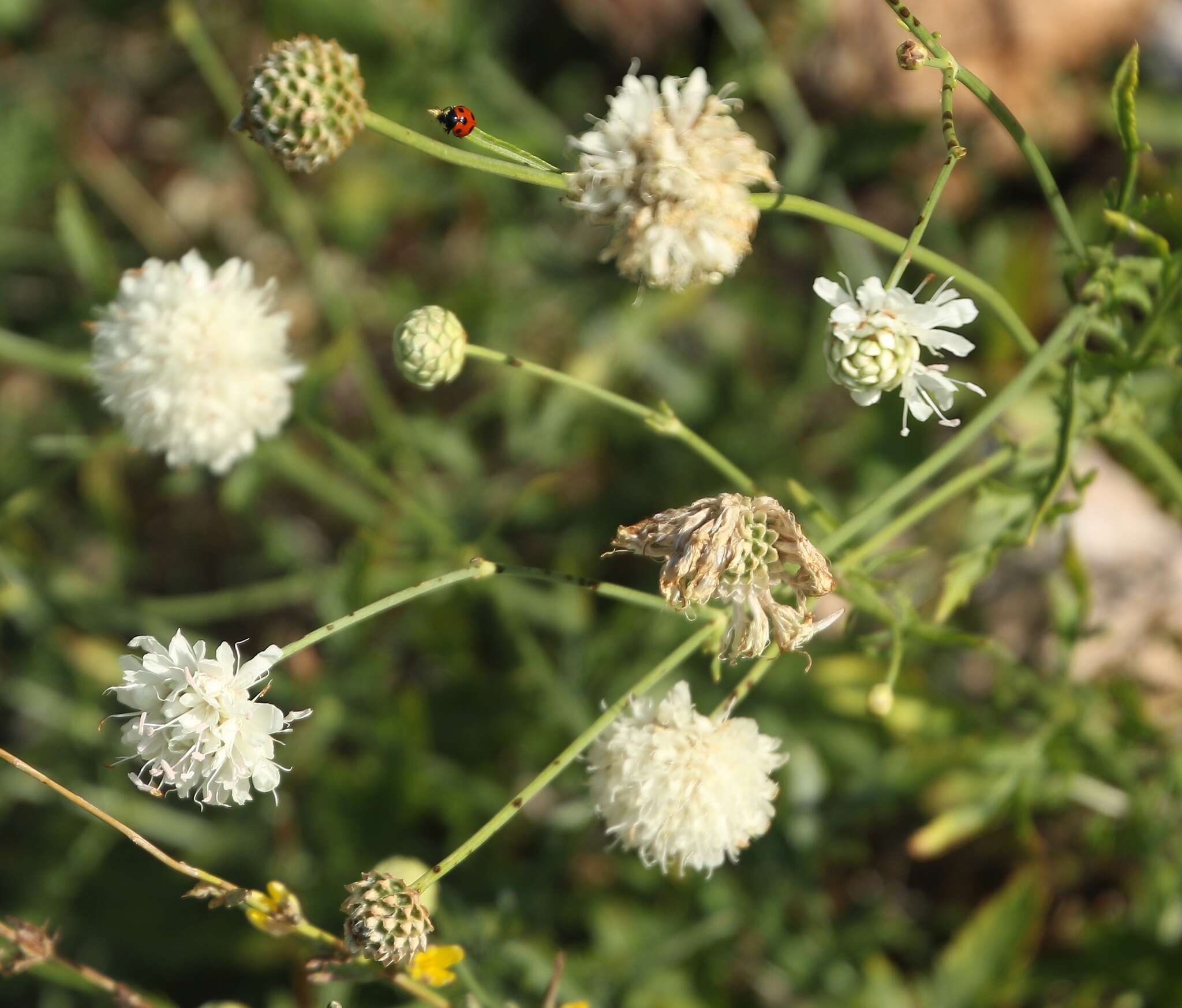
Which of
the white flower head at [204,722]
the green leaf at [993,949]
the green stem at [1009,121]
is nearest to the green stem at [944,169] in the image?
the green stem at [1009,121]

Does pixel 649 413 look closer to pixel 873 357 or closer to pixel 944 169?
pixel 873 357

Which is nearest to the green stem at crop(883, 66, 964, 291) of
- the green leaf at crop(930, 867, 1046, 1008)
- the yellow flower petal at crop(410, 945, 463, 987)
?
the yellow flower petal at crop(410, 945, 463, 987)

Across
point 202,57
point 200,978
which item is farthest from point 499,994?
point 202,57

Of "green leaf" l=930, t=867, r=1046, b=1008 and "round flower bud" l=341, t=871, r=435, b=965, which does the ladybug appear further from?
"green leaf" l=930, t=867, r=1046, b=1008

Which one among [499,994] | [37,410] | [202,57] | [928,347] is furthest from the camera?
[37,410]

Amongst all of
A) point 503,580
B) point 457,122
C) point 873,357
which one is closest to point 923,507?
point 873,357

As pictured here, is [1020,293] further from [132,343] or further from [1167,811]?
[132,343]
